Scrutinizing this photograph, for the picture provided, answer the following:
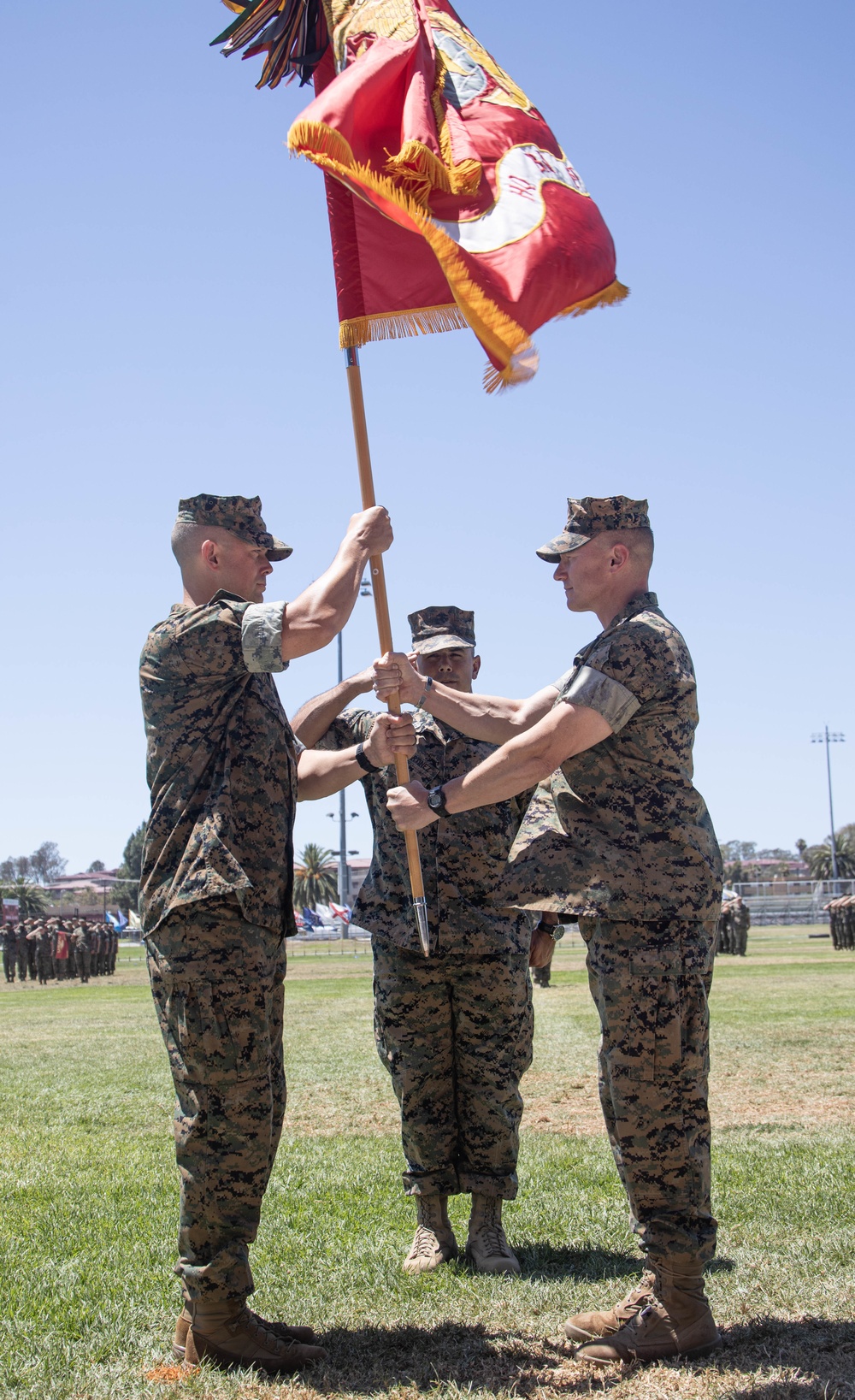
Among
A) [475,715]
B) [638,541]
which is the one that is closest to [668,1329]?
[475,715]

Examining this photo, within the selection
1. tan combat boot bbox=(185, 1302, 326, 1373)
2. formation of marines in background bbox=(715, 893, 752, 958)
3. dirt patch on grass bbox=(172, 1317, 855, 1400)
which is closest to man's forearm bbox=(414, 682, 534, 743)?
dirt patch on grass bbox=(172, 1317, 855, 1400)


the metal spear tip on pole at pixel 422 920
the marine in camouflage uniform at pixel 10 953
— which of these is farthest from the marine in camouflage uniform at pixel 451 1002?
the marine in camouflage uniform at pixel 10 953

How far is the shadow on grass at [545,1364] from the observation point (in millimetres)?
3441

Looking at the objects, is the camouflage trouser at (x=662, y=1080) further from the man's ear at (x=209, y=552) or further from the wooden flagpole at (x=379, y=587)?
the man's ear at (x=209, y=552)

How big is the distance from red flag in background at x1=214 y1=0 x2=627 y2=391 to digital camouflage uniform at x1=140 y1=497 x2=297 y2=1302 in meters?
1.22

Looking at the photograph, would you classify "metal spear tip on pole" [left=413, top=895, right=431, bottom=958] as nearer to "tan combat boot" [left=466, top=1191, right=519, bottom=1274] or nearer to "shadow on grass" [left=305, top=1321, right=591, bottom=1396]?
"tan combat boot" [left=466, top=1191, right=519, bottom=1274]

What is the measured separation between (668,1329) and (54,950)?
38246 mm

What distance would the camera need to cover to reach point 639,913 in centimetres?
395

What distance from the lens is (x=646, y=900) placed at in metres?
3.95

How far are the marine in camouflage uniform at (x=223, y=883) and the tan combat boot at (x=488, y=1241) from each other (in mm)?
1160

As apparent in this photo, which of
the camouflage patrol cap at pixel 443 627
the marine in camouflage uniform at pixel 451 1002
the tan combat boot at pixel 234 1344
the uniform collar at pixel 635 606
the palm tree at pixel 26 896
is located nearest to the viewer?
the tan combat boot at pixel 234 1344

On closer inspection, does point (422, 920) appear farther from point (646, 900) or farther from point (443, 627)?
point (443, 627)

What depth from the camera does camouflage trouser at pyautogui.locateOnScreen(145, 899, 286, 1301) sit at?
3.70 metres

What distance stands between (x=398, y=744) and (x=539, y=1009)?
587 inches
